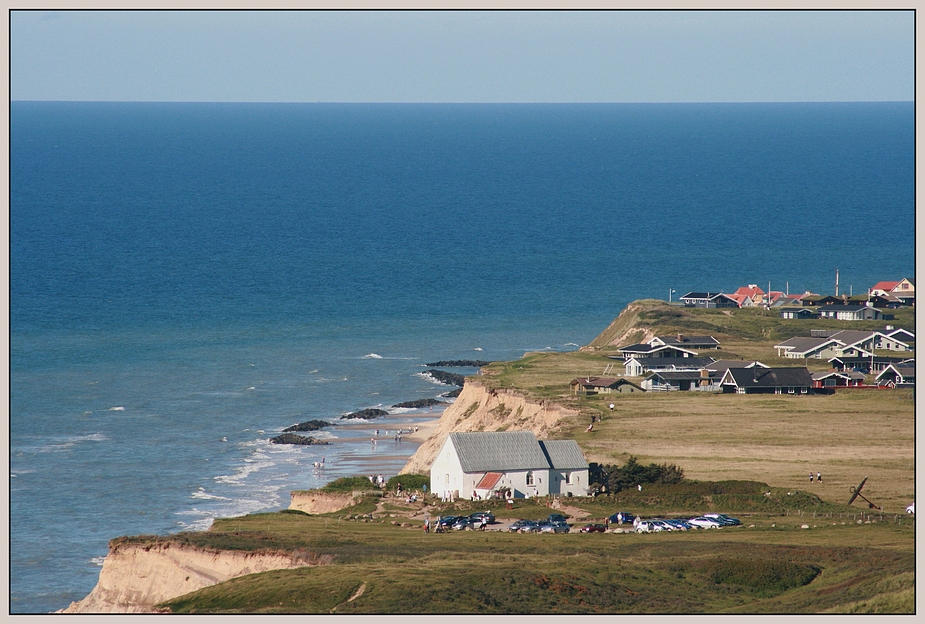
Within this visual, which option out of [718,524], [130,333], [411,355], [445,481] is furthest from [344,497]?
[130,333]

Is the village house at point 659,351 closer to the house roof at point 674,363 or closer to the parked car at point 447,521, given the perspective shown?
the house roof at point 674,363

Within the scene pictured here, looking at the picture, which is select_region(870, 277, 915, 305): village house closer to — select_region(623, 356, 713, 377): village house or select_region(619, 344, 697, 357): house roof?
select_region(619, 344, 697, 357): house roof

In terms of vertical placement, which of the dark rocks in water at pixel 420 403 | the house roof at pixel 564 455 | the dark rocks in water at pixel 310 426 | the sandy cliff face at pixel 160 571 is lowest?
the sandy cliff face at pixel 160 571

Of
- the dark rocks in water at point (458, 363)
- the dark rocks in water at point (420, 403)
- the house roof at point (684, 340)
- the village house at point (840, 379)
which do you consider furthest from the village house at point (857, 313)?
the dark rocks in water at point (420, 403)

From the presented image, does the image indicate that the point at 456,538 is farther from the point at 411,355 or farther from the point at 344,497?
the point at 411,355

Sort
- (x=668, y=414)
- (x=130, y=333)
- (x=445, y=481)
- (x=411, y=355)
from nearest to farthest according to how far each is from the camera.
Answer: (x=445, y=481), (x=668, y=414), (x=411, y=355), (x=130, y=333)

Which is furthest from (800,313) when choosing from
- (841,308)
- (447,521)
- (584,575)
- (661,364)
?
(584,575)
